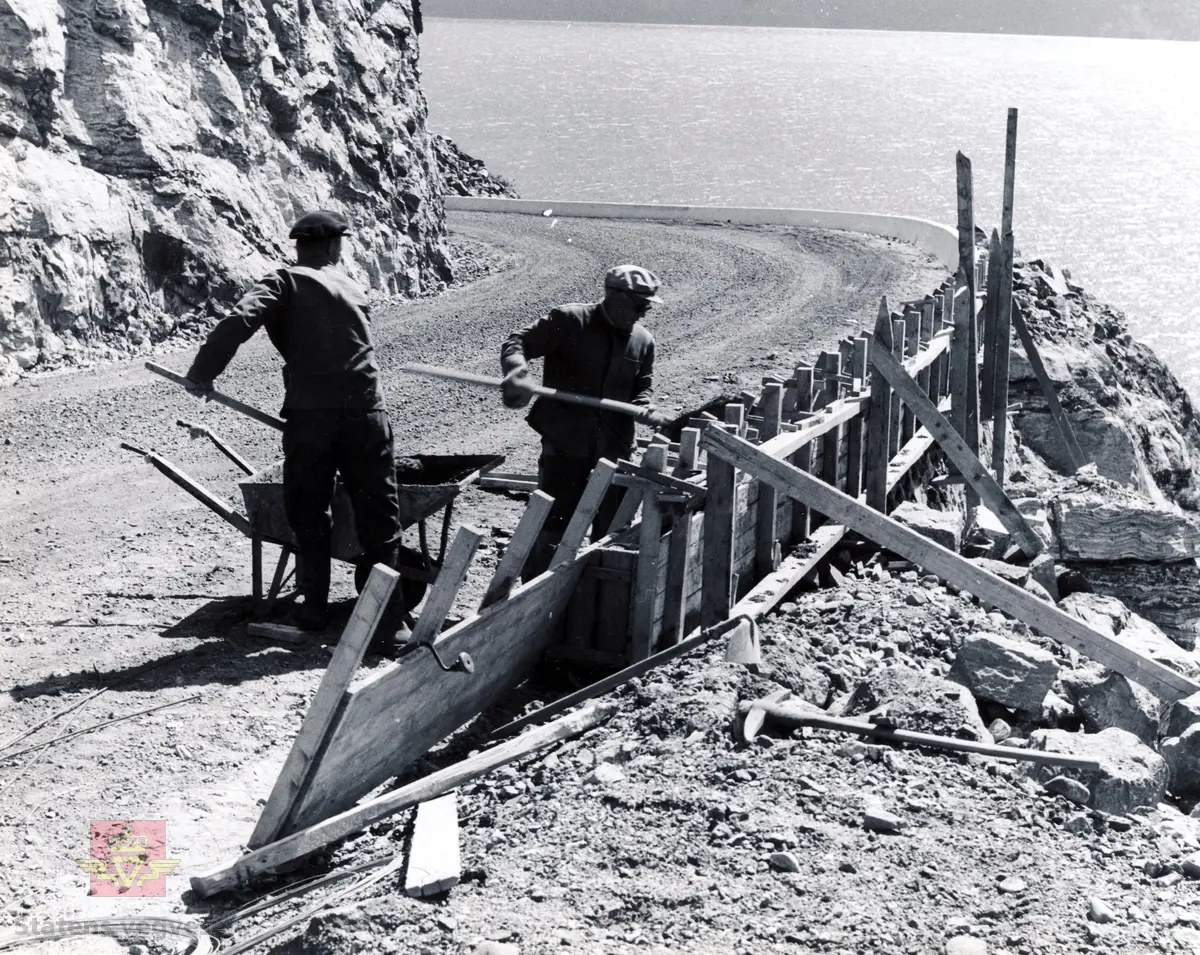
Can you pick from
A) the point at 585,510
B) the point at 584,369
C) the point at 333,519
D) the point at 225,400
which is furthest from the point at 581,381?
the point at 225,400

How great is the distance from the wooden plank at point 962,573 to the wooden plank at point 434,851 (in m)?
2.21

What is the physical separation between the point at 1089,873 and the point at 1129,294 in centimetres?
6120

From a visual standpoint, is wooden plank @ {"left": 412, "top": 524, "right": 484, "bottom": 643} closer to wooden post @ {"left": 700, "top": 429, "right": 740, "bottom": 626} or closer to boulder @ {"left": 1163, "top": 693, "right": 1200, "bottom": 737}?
wooden post @ {"left": 700, "top": 429, "right": 740, "bottom": 626}

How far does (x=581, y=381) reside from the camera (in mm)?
7656

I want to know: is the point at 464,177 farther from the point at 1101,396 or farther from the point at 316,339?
the point at 316,339

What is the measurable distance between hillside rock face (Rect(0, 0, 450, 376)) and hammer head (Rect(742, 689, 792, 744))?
9.72 meters

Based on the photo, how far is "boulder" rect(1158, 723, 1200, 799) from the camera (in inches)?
273

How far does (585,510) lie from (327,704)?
75.4 inches

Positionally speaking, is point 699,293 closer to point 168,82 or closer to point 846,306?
point 846,306

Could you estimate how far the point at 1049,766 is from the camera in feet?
19.2

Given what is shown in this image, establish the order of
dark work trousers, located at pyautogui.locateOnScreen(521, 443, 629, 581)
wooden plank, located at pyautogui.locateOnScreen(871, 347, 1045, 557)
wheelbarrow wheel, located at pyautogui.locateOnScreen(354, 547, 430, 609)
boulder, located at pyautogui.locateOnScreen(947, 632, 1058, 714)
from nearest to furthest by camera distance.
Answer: boulder, located at pyautogui.locateOnScreen(947, 632, 1058, 714), dark work trousers, located at pyautogui.locateOnScreen(521, 443, 629, 581), wheelbarrow wheel, located at pyautogui.locateOnScreen(354, 547, 430, 609), wooden plank, located at pyautogui.locateOnScreen(871, 347, 1045, 557)

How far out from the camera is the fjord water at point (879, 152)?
2719 inches

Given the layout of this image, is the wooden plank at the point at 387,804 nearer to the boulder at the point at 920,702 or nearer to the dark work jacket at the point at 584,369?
the boulder at the point at 920,702

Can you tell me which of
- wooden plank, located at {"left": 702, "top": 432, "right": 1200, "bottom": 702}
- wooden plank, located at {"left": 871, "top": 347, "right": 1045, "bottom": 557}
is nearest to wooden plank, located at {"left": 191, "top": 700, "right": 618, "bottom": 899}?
wooden plank, located at {"left": 702, "top": 432, "right": 1200, "bottom": 702}
